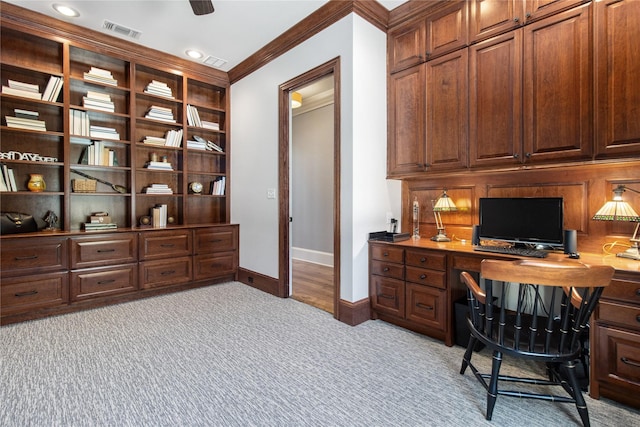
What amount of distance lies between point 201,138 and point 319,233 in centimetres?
245

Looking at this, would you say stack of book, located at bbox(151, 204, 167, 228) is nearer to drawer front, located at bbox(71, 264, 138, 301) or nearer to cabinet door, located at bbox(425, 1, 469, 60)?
drawer front, located at bbox(71, 264, 138, 301)

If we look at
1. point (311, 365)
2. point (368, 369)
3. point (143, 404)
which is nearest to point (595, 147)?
point (368, 369)

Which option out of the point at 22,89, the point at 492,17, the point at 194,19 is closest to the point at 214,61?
the point at 194,19

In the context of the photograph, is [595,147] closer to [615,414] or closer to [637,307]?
[637,307]

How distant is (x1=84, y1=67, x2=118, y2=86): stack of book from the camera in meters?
3.36

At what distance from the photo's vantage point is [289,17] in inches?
121

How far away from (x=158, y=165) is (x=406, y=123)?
297 cm

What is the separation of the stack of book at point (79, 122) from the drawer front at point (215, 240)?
63.1 inches

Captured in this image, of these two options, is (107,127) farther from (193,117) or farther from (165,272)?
(165,272)

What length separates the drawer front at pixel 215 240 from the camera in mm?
3895

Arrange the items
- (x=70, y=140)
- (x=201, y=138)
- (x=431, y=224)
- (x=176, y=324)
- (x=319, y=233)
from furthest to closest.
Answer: (x=319, y=233) < (x=201, y=138) < (x=70, y=140) < (x=431, y=224) < (x=176, y=324)

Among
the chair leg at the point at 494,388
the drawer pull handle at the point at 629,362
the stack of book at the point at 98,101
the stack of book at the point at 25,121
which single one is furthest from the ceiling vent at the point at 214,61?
the drawer pull handle at the point at 629,362

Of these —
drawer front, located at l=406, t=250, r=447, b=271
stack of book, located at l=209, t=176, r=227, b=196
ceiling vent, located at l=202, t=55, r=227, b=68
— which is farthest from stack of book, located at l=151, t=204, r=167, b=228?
drawer front, located at l=406, t=250, r=447, b=271

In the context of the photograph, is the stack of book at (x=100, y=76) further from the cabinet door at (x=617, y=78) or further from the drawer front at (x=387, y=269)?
the cabinet door at (x=617, y=78)
